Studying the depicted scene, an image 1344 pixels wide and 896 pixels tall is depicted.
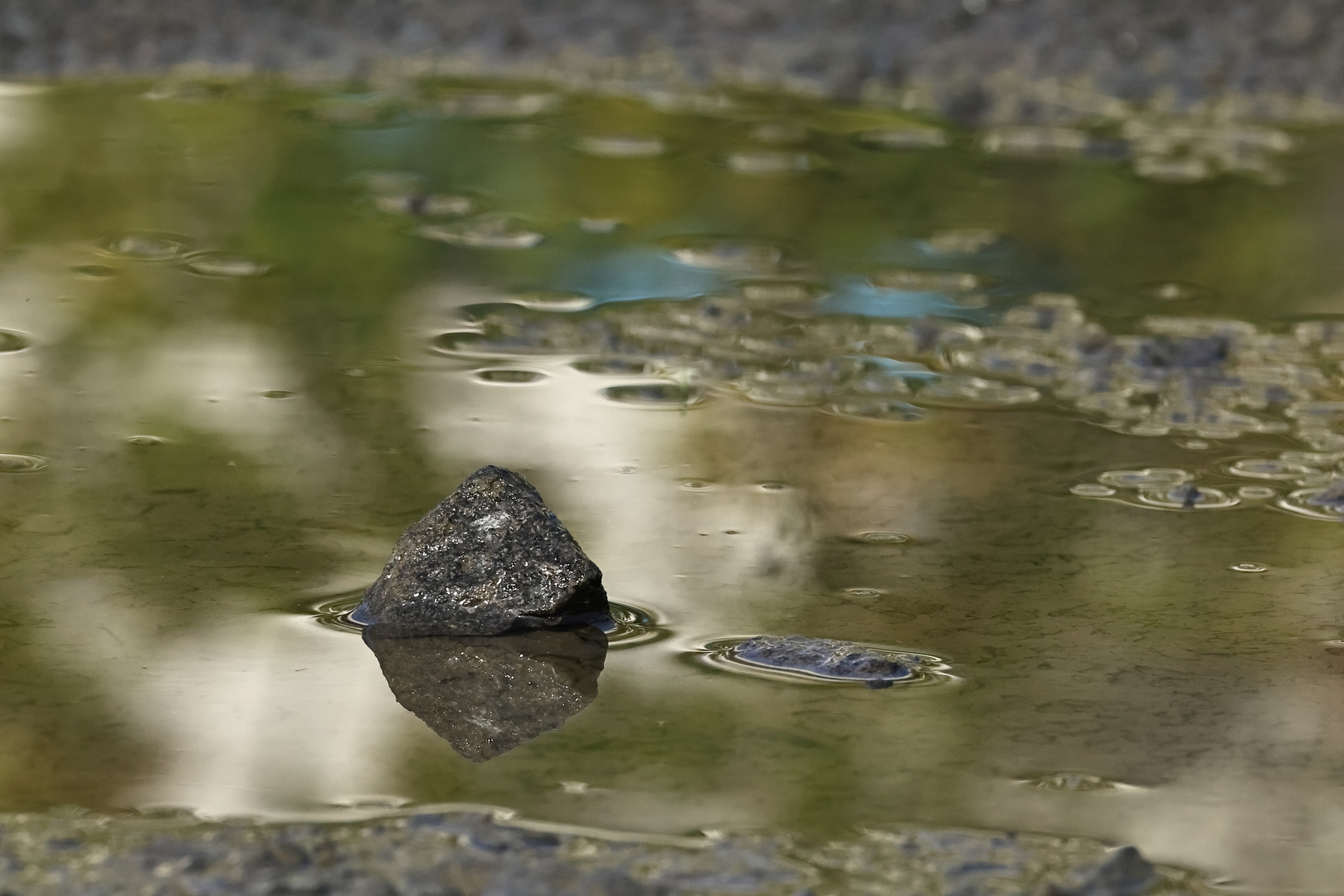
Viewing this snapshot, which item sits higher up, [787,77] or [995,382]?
[787,77]

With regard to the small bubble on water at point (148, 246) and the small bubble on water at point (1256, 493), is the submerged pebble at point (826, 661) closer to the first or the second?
the small bubble on water at point (1256, 493)

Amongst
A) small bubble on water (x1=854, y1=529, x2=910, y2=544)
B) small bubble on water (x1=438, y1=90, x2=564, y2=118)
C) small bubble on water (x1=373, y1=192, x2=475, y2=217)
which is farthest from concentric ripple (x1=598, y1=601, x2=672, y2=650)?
small bubble on water (x1=438, y1=90, x2=564, y2=118)

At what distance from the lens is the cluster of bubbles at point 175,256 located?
3467 mm

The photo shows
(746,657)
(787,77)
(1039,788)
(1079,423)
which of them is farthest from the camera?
(787,77)

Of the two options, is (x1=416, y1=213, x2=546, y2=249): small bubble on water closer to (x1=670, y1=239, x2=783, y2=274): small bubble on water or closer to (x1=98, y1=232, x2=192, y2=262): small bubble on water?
(x1=670, y1=239, x2=783, y2=274): small bubble on water

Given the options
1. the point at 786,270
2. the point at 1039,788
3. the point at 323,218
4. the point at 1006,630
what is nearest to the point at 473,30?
the point at 323,218

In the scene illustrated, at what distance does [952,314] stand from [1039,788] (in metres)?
1.63

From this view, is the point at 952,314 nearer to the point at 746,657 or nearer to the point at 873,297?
the point at 873,297

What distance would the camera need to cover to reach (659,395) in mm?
2939

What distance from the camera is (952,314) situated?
3324mm

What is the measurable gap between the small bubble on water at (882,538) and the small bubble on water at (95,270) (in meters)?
1.64

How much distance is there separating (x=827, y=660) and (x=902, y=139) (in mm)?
2697

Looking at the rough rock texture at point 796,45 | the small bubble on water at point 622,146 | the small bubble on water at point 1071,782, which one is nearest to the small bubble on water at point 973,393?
the small bubble on water at point 1071,782

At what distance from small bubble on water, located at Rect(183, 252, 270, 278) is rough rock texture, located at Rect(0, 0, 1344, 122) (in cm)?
147
